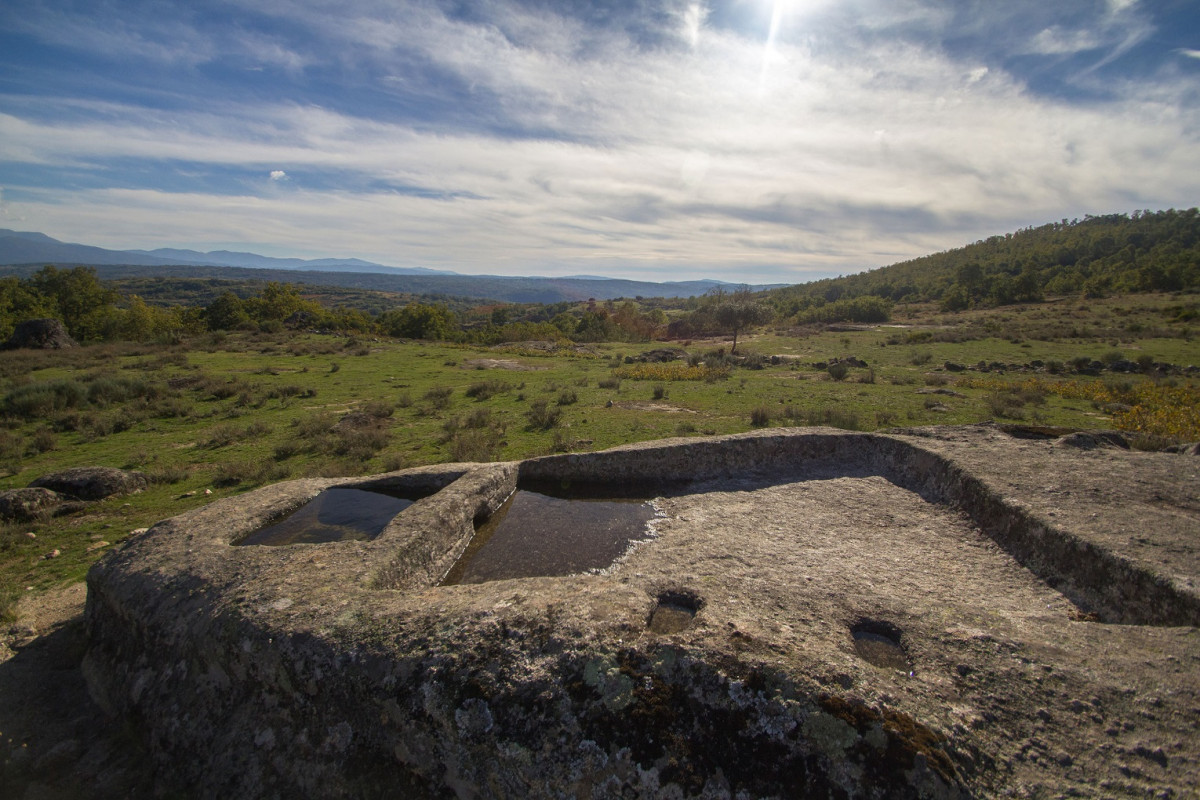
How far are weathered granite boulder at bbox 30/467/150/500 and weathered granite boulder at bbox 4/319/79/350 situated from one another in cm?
3991

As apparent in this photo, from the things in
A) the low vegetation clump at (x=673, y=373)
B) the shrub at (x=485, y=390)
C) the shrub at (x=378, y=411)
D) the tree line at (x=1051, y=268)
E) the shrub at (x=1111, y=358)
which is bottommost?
the shrub at (x=378, y=411)

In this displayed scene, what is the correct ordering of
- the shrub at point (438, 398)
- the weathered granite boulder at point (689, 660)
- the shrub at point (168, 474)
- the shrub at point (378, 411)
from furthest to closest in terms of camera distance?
1. the shrub at point (438, 398)
2. the shrub at point (378, 411)
3. the shrub at point (168, 474)
4. the weathered granite boulder at point (689, 660)

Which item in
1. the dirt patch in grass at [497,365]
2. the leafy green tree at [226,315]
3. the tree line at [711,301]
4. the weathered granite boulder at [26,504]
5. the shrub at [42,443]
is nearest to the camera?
the weathered granite boulder at [26,504]

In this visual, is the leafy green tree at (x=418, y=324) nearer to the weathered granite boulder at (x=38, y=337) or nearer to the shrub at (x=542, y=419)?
the weathered granite boulder at (x=38, y=337)

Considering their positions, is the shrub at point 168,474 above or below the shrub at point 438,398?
below

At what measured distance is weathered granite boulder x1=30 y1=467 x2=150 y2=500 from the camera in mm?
9656

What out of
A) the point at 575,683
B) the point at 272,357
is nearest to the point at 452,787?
the point at 575,683

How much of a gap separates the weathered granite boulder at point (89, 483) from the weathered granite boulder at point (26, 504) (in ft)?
A: 1.44

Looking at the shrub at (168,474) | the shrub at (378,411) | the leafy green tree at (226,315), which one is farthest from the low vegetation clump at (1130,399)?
the leafy green tree at (226,315)

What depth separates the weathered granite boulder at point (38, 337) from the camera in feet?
119

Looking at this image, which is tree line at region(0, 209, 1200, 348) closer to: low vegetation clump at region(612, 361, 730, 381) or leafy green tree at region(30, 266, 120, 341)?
leafy green tree at region(30, 266, 120, 341)

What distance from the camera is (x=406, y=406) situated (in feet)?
65.8

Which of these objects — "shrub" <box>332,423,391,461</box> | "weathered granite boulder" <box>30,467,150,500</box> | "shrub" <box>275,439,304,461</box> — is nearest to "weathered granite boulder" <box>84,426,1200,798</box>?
"weathered granite boulder" <box>30,467,150,500</box>

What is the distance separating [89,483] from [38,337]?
137 feet
